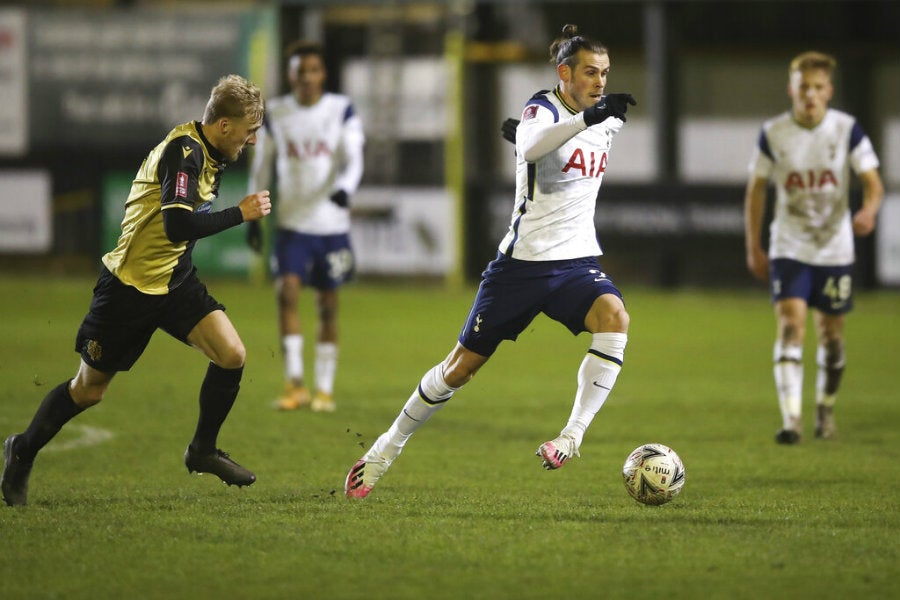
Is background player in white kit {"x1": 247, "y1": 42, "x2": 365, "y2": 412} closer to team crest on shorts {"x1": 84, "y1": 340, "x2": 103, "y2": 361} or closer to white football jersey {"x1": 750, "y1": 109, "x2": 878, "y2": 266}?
white football jersey {"x1": 750, "y1": 109, "x2": 878, "y2": 266}

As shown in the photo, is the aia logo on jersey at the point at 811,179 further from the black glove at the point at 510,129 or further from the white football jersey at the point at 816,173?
the black glove at the point at 510,129

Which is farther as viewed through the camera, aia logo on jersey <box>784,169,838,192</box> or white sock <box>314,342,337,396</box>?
white sock <box>314,342,337,396</box>

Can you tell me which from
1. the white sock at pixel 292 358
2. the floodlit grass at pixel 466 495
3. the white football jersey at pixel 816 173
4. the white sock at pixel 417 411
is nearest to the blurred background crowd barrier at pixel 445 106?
the floodlit grass at pixel 466 495

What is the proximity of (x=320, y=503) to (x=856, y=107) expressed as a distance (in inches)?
685

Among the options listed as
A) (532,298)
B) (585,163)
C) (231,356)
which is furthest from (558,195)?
(231,356)

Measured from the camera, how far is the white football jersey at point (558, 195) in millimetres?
6855

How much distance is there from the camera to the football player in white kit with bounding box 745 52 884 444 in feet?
29.9

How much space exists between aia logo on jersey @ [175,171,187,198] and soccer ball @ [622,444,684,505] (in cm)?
232

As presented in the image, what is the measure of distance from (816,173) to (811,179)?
49 mm

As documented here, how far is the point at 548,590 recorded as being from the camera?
521 cm

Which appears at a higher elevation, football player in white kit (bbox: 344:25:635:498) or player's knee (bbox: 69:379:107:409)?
football player in white kit (bbox: 344:25:635:498)

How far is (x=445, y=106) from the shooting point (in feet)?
68.2

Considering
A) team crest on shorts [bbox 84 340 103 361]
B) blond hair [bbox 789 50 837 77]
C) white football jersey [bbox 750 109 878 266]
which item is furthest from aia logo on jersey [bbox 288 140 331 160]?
team crest on shorts [bbox 84 340 103 361]

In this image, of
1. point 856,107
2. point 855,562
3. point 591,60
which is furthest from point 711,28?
point 855,562
